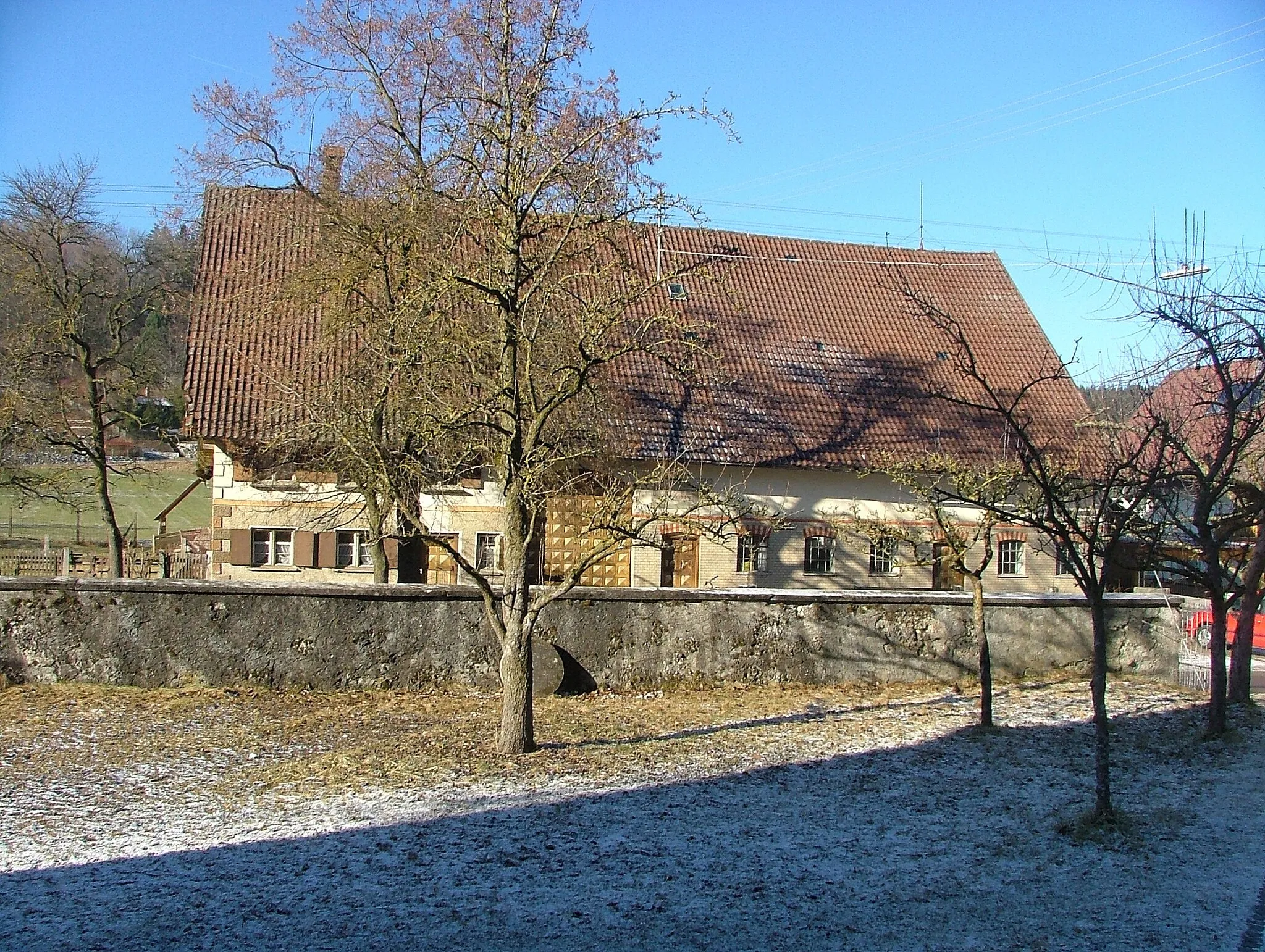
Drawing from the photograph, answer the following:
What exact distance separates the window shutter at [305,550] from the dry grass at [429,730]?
7.69 m

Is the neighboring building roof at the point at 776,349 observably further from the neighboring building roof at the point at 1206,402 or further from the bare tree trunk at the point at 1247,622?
the bare tree trunk at the point at 1247,622

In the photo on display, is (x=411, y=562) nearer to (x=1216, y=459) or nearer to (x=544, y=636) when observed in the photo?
(x=544, y=636)

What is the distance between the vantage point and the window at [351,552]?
20812 millimetres

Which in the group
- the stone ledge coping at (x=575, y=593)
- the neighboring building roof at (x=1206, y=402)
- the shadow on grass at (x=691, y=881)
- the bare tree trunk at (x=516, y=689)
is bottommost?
the shadow on grass at (x=691, y=881)

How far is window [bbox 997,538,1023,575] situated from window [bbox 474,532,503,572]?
1041 centimetres

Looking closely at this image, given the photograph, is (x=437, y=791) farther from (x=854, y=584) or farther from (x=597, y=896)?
(x=854, y=584)

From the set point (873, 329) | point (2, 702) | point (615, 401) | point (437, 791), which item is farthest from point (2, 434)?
point (873, 329)

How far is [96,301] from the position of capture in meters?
22.0

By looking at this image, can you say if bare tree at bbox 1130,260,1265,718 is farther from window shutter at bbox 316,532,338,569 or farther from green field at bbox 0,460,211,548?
green field at bbox 0,460,211,548

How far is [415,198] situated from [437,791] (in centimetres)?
533

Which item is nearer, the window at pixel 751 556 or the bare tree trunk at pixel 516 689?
the bare tree trunk at pixel 516 689

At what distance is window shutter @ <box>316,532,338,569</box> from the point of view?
66.1 feet

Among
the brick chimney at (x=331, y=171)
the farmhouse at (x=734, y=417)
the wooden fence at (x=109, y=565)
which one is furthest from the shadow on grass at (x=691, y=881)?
the wooden fence at (x=109, y=565)

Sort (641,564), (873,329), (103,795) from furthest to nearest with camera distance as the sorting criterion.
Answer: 1. (873,329)
2. (641,564)
3. (103,795)
